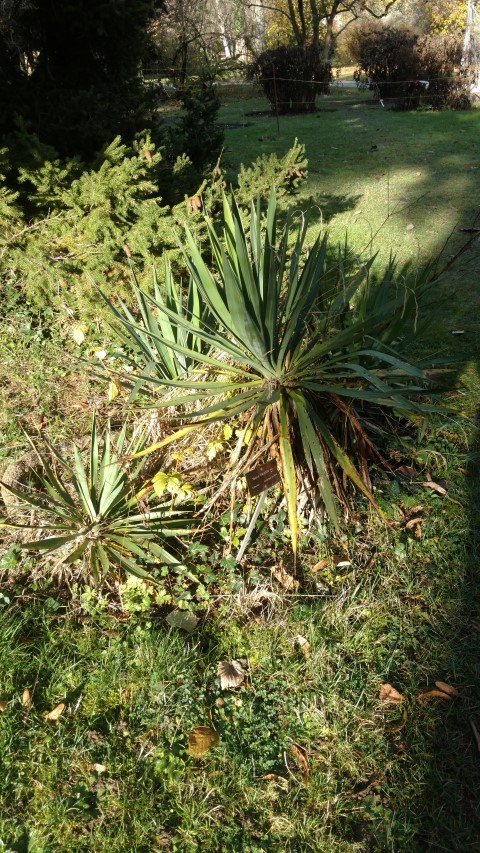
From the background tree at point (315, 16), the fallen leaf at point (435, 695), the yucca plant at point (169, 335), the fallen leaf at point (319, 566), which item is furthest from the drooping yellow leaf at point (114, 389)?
the background tree at point (315, 16)

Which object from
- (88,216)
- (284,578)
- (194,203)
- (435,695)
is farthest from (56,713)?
(194,203)

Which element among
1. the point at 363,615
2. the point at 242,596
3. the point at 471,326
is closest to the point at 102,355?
the point at 242,596

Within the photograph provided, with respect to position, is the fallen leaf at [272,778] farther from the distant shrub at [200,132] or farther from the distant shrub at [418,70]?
the distant shrub at [418,70]

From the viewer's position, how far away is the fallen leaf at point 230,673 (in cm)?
254

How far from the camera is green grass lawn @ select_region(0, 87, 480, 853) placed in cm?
208

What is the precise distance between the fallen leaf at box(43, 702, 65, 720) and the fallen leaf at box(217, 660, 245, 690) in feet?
2.06

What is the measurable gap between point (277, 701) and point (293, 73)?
56.2 feet

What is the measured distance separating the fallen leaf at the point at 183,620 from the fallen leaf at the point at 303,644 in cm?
46

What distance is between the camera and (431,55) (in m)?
14.7

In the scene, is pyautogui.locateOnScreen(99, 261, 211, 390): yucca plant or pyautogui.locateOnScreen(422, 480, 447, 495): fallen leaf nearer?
pyautogui.locateOnScreen(422, 480, 447, 495): fallen leaf

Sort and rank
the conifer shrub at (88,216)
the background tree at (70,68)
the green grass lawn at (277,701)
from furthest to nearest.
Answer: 1. the background tree at (70,68)
2. the conifer shrub at (88,216)
3. the green grass lawn at (277,701)

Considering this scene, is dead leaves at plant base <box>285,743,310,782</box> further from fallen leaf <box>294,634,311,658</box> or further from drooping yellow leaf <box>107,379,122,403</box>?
drooping yellow leaf <box>107,379,122,403</box>

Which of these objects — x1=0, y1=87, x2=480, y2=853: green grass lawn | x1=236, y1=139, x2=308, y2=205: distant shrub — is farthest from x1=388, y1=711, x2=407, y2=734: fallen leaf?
x1=236, y1=139, x2=308, y2=205: distant shrub

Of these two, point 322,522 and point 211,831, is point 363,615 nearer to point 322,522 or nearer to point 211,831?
point 322,522
